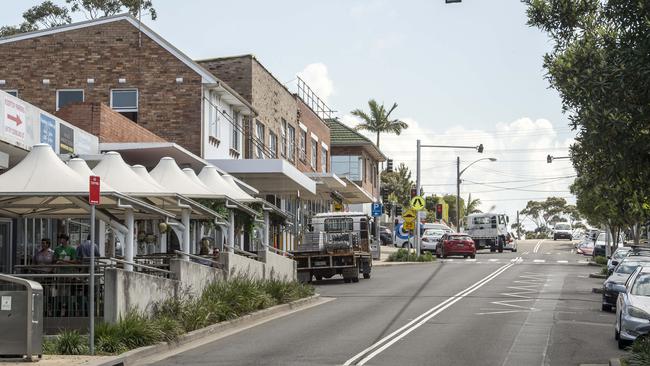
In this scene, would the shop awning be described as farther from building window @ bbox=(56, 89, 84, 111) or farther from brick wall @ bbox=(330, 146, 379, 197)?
brick wall @ bbox=(330, 146, 379, 197)

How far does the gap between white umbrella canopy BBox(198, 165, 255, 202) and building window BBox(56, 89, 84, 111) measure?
32.7ft

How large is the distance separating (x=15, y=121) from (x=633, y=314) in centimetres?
1340

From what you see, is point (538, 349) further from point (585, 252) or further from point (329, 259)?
point (585, 252)

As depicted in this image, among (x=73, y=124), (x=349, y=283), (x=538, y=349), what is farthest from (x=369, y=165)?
(x=538, y=349)

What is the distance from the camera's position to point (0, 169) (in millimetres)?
25047

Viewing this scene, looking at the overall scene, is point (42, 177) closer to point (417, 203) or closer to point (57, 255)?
point (57, 255)

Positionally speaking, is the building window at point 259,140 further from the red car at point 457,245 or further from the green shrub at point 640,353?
the green shrub at point 640,353

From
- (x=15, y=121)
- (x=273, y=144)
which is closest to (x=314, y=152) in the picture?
(x=273, y=144)

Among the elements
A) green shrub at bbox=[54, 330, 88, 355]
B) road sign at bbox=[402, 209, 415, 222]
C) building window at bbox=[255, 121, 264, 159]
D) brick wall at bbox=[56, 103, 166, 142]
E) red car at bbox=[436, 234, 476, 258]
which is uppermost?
building window at bbox=[255, 121, 264, 159]

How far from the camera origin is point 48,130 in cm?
2494

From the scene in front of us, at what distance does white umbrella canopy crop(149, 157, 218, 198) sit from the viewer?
85.4 ft

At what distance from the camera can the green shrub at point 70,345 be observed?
1638 centimetres

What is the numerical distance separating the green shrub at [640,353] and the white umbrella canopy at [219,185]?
1501 cm

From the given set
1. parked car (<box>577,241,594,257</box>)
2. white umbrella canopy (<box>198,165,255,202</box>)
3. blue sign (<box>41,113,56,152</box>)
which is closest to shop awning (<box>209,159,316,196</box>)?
white umbrella canopy (<box>198,165,255,202</box>)
